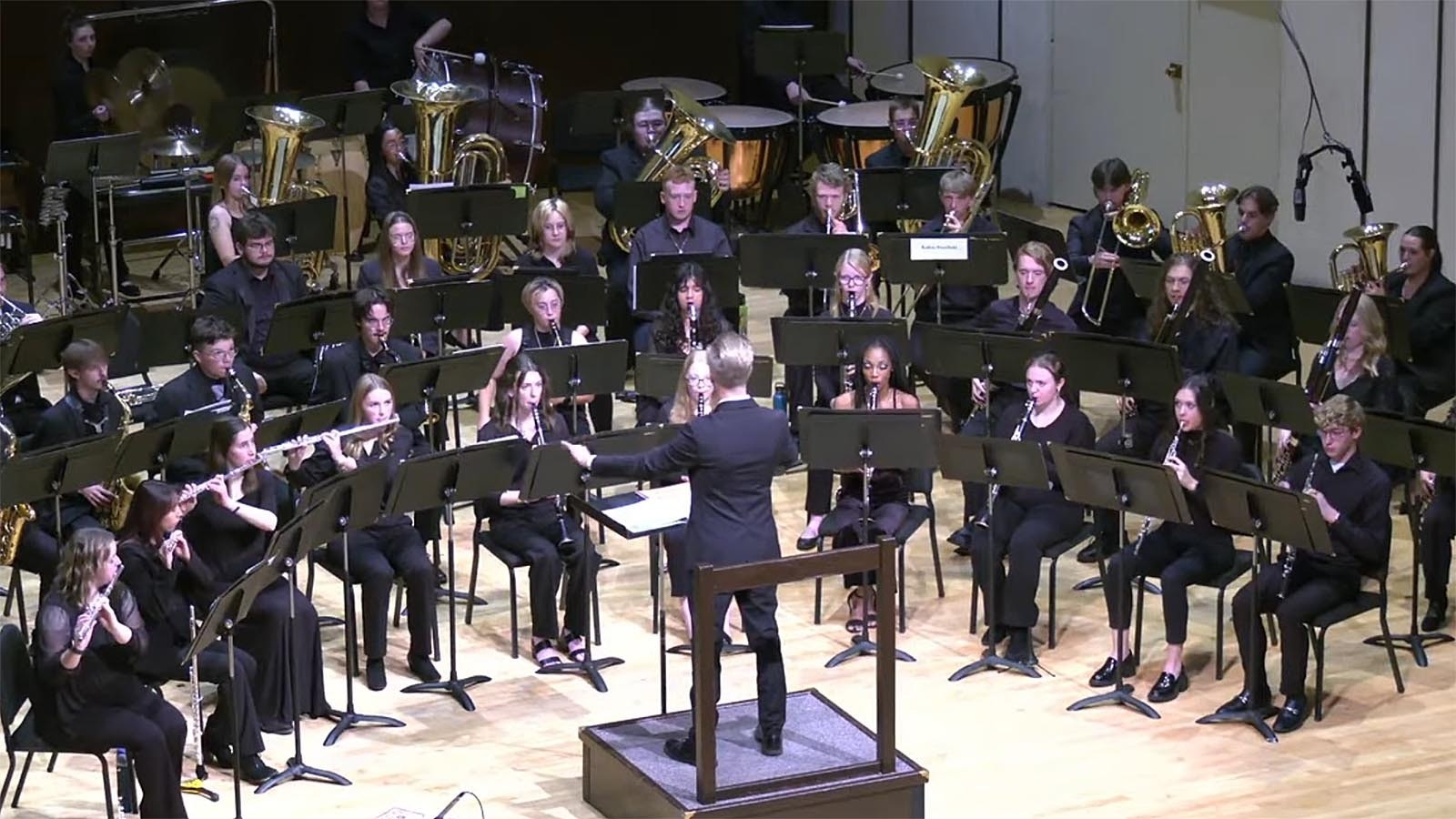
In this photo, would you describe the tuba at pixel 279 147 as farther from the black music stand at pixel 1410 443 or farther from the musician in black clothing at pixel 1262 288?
the black music stand at pixel 1410 443

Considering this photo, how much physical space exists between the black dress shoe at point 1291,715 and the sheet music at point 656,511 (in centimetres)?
222

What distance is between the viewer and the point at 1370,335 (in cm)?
823

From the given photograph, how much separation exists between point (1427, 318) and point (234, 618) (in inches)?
199

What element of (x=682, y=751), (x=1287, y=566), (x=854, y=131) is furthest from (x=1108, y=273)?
(x=682, y=751)

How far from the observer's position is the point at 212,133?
1128 centimetres

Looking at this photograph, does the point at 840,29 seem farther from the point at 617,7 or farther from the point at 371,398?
the point at 371,398

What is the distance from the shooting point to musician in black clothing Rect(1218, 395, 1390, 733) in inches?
283

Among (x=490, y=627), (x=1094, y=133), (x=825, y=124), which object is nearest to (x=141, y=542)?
(x=490, y=627)

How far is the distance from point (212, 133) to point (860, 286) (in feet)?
13.7

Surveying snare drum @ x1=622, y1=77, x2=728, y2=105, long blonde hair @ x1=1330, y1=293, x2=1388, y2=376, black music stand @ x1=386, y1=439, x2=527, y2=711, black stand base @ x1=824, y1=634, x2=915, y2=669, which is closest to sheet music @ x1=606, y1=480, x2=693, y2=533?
black music stand @ x1=386, y1=439, x2=527, y2=711

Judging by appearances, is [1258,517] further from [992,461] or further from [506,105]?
[506,105]

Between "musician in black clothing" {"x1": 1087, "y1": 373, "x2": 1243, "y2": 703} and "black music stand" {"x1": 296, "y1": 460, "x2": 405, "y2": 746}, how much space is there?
250 centimetres

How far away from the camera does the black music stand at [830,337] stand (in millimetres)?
8320

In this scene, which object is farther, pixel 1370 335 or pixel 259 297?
pixel 259 297
